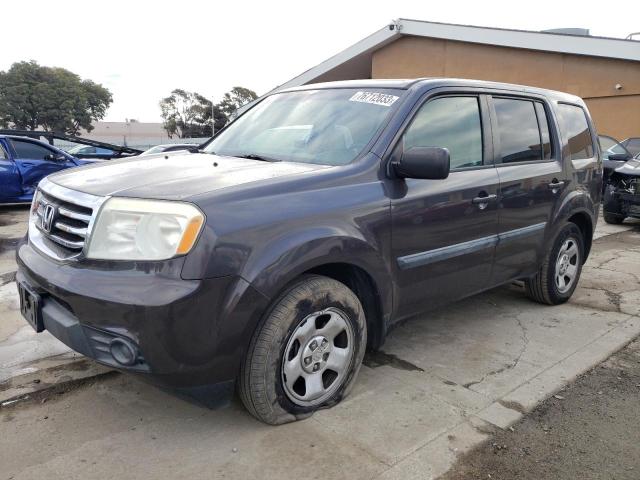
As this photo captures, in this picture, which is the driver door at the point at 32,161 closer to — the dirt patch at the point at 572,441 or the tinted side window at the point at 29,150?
the tinted side window at the point at 29,150

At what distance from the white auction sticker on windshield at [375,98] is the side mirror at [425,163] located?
0.48 m

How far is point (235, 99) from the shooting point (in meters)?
72.2

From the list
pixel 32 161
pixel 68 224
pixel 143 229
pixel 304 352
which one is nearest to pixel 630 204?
pixel 304 352

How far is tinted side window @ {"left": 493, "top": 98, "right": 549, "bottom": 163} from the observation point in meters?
3.91

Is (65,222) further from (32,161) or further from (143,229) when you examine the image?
(32,161)

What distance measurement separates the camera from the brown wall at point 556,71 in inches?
593

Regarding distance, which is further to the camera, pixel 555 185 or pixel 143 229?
pixel 555 185

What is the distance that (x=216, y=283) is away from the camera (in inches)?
90.1

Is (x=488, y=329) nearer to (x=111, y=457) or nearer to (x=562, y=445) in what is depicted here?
(x=562, y=445)

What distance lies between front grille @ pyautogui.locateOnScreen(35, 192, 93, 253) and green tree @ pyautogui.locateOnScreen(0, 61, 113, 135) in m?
57.2

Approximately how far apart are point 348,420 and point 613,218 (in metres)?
8.52

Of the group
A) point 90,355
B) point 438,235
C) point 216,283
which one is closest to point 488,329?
point 438,235

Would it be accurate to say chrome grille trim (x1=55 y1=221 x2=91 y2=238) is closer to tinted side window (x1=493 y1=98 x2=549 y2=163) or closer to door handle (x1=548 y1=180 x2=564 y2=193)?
tinted side window (x1=493 y1=98 x2=549 y2=163)

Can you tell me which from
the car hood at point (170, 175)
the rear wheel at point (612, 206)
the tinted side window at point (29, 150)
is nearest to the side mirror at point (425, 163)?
the car hood at point (170, 175)
